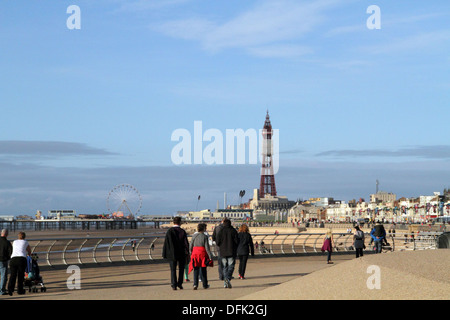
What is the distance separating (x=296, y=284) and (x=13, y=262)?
6.18m

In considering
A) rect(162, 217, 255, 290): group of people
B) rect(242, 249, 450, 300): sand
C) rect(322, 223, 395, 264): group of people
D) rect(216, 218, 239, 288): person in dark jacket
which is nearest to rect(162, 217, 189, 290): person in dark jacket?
rect(162, 217, 255, 290): group of people

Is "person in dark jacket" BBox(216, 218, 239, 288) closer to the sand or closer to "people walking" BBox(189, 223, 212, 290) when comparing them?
"people walking" BBox(189, 223, 212, 290)

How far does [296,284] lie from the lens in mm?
13352

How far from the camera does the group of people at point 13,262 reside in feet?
48.7

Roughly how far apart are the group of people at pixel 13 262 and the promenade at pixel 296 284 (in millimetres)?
344

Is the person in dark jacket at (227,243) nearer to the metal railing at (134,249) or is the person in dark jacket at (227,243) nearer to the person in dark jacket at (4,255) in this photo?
the metal railing at (134,249)

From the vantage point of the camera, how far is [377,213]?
183750mm

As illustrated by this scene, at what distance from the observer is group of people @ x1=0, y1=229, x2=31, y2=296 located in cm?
1484

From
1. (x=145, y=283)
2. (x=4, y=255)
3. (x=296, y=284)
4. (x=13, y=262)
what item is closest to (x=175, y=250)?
(x=145, y=283)

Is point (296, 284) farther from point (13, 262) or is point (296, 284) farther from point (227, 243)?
point (13, 262)

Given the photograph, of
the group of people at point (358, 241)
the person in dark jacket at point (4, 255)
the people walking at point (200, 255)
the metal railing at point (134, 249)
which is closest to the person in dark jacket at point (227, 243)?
the people walking at point (200, 255)
